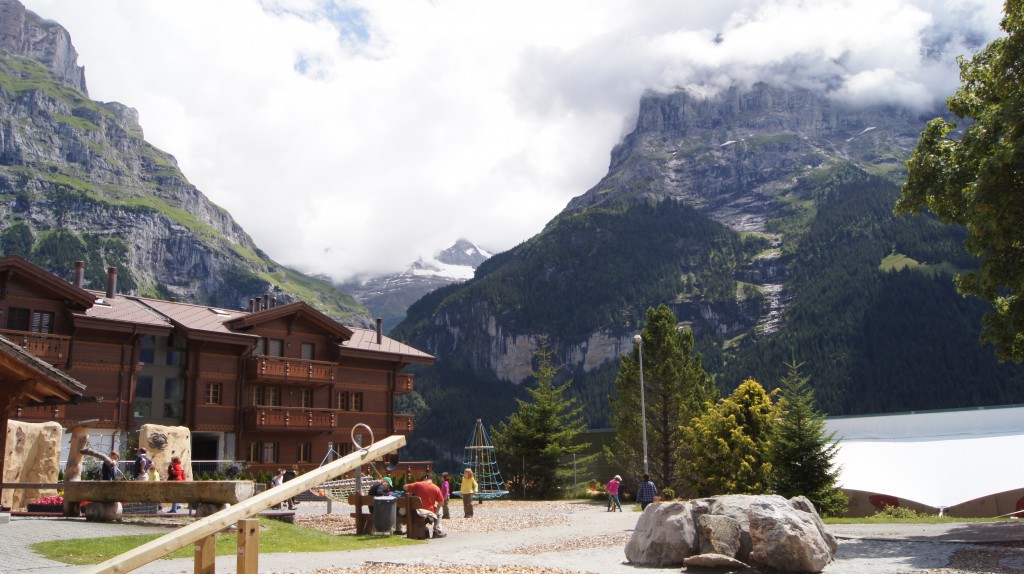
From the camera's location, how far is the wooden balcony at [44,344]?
38.4 m

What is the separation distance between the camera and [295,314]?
5128 cm

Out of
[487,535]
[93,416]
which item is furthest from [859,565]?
[93,416]

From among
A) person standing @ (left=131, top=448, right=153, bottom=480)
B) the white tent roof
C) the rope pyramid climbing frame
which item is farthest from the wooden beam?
the rope pyramid climbing frame

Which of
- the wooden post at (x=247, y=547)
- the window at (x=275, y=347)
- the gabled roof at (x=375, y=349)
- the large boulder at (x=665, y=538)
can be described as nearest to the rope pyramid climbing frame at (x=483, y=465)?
the gabled roof at (x=375, y=349)

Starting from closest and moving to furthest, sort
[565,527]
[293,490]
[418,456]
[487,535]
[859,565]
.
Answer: [293,490], [859,565], [487,535], [565,527], [418,456]

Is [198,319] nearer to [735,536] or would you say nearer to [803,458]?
[803,458]

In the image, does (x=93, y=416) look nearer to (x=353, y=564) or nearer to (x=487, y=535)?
(x=487, y=535)

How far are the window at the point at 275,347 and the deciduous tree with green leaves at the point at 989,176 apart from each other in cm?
3766

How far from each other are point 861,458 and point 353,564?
134ft

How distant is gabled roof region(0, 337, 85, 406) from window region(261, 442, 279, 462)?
33.0 meters

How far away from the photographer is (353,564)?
15.3m

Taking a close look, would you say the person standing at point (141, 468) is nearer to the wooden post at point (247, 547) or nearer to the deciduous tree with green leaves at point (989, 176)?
the wooden post at point (247, 547)

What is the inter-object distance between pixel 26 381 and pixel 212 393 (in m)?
32.9

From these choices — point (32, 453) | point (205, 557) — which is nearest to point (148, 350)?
point (32, 453)
